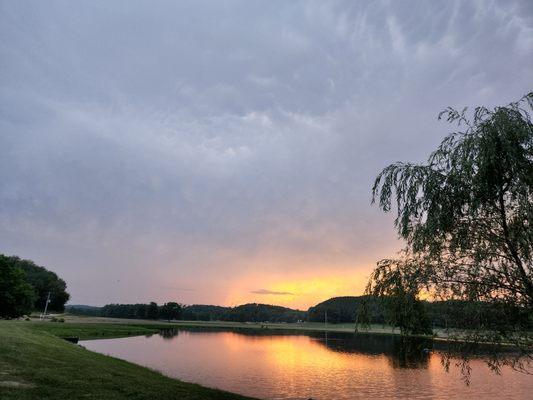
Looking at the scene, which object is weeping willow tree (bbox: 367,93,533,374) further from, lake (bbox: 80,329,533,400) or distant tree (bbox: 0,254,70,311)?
distant tree (bbox: 0,254,70,311)

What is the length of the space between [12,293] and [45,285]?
95.3 m

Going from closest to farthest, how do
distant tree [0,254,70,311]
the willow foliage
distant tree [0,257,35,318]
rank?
the willow foliage < distant tree [0,257,35,318] < distant tree [0,254,70,311]

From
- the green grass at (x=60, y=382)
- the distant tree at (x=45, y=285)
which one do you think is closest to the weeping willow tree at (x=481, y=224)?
the green grass at (x=60, y=382)

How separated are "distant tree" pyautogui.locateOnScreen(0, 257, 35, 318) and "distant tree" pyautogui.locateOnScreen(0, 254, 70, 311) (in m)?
81.9

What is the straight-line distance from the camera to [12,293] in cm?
8388

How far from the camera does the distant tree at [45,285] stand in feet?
546

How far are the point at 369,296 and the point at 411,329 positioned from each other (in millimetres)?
1944

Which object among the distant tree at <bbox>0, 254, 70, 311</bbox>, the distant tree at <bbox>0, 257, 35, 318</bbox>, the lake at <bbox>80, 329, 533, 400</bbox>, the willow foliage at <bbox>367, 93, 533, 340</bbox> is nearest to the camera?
the willow foliage at <bbox>367, 93, 533, 340</bbox>

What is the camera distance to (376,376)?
4647 cm

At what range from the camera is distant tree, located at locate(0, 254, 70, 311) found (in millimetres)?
166375

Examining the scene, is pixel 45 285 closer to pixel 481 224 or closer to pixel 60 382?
pixel 60 382

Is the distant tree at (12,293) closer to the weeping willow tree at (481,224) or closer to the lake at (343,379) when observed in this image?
the lake at (343,379)

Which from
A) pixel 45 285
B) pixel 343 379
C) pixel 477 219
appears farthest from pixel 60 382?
pixel 45 285

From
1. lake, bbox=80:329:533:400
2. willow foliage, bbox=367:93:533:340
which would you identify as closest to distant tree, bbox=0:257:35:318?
lake, bbox=80:329:533:400
